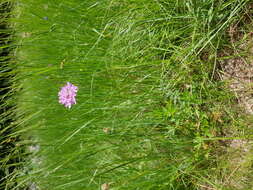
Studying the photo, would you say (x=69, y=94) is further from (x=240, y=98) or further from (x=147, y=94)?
(x=240, y=98)

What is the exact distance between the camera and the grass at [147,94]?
114 cm

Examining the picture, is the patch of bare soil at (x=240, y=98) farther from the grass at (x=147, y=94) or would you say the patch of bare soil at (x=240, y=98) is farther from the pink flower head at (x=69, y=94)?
the pink flower head at (x=69, y=94)

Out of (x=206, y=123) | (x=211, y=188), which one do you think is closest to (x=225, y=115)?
(x=206, y=123)

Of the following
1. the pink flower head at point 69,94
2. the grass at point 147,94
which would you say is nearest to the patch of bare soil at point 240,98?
the grass at point 147,94

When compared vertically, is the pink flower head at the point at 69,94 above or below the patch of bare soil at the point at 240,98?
above

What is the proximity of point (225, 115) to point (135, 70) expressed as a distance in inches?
17.7

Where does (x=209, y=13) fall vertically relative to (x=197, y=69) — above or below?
above

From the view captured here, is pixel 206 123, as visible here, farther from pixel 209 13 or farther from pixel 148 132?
pixel 209 13

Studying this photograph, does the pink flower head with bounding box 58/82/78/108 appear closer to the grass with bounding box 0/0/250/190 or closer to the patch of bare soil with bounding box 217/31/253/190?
the grass with bounding box 0/0/250/190

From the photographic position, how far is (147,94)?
1225 millimetres

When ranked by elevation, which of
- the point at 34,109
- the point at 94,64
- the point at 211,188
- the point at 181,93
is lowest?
the point at 211,188

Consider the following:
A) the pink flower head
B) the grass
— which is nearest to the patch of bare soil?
the grass

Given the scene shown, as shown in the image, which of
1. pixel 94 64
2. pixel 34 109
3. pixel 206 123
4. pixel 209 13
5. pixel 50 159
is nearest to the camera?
pixel 209 13

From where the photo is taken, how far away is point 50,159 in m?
1.43
